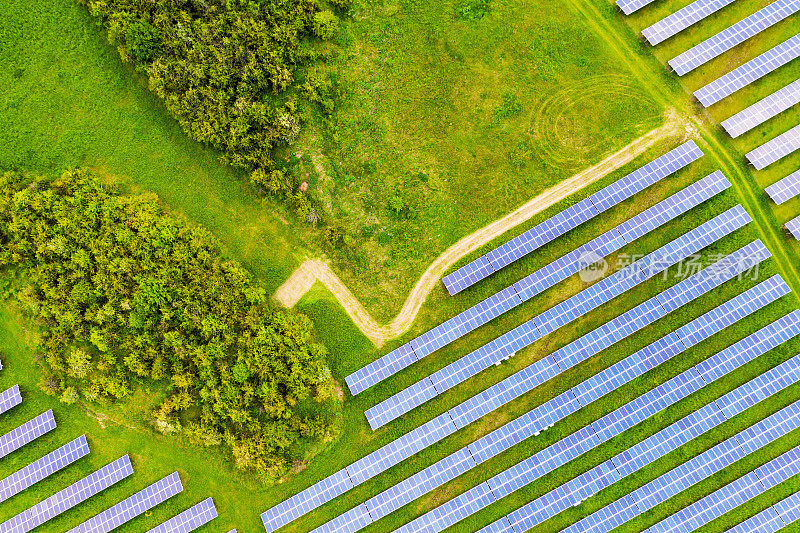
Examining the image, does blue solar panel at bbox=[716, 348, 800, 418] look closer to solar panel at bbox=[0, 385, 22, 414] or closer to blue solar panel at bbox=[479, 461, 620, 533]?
blue solar panel at bbox=[479, 461, 620, 533]

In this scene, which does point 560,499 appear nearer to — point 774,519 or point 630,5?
point 774,519

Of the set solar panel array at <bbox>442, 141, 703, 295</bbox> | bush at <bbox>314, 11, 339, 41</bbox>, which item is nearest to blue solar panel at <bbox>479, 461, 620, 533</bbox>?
solar panel array at <bbox>442, 141, 703, 295</bbox>

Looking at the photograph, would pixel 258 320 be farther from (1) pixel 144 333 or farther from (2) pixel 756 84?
(2) pixel 756 84

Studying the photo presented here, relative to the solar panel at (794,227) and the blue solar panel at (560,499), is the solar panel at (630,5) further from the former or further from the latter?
the blue solar panel at (560,499)

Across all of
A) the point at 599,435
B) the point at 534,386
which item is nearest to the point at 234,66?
the point at 534,386

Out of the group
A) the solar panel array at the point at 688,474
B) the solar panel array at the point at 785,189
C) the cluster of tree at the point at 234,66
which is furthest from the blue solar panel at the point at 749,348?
the cluster of tree at the point at 234,66

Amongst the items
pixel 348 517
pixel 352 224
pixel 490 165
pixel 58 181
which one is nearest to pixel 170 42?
pixel 58 181
